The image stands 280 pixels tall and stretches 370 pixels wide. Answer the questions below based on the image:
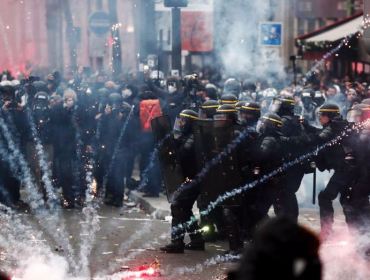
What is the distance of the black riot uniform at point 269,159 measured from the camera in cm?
902

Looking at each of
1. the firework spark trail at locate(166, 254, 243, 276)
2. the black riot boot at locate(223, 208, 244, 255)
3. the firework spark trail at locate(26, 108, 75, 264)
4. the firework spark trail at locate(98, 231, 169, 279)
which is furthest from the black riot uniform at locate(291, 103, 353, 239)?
the firework spark trail at locate(26, 108, 75, 264)

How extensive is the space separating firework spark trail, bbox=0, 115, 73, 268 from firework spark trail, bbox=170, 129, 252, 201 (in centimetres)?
174

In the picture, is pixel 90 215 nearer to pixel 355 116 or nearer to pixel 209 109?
pixel 209 109

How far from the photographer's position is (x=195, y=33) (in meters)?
21.3

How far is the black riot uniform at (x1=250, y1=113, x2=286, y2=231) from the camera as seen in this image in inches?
355

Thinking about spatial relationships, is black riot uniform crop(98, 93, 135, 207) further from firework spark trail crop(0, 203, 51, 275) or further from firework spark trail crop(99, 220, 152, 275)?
firework spark trail crop(99, 220, 152, 275)

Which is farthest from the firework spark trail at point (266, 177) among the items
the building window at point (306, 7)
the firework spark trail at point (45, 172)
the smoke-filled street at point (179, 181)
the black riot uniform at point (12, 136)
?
the building window at point (306, 7)

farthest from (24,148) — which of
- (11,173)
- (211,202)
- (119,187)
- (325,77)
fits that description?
(325,77)

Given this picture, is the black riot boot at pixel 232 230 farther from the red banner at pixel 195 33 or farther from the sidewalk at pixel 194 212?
the red banner at pixel 195 33

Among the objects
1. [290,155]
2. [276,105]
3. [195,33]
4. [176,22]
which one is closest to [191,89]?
[176,22]

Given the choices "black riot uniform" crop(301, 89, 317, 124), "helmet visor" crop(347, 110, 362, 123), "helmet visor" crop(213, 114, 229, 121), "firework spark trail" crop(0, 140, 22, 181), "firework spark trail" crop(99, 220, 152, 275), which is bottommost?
"firework spark trail" crop(99, 220, 152, 275)

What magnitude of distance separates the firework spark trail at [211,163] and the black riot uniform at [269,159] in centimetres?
20

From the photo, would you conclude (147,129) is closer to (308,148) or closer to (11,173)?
(11,173)

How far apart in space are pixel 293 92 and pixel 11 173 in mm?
5772
